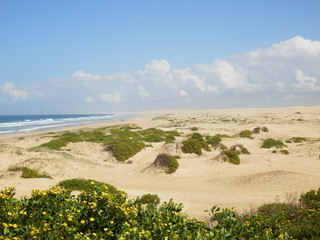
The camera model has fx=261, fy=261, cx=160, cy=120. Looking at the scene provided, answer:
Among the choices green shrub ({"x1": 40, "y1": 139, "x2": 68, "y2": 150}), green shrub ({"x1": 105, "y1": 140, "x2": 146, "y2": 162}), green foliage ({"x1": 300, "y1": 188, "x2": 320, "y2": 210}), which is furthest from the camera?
green shrub ({"x1": 40, "y1": 139, "x2": 68, "y2": 150})

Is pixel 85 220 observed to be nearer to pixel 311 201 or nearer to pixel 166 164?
pixel 311 201

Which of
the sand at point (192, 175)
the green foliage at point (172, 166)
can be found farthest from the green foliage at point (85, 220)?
the green foliage at point (172, 166)

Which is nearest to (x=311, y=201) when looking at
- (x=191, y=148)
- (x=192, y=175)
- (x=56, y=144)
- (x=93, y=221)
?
(x=93, y=221)

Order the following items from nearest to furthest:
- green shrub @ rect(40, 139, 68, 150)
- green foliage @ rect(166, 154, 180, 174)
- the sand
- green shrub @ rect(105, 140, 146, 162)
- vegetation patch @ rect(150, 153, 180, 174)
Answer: the sand → green foliage @ rect(166, 154, 180, 174) → vegetation patch @ rect(150, 153, 180, 174) → green shrub @ rect(105, 140, 146, 162) → green shrub @ rect(40, 139, 68, 150)

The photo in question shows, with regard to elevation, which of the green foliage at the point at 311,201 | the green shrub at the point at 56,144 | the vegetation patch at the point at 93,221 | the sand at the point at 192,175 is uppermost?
the vegetation patch at the point at 93,221

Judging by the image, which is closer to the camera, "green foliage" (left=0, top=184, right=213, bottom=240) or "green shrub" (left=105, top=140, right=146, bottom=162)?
"green foliage" (left=0, top=184, right=213, bottom=240)

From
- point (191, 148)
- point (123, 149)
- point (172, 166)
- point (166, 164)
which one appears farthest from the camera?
point (123, 149)

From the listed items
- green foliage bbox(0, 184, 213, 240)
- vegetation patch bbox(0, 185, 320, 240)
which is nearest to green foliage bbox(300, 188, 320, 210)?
vegetation patch bbox(0, 185, 320, 240)

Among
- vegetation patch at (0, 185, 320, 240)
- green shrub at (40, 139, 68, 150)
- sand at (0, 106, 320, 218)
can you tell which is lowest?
sand at (0, 106, 320, 218)

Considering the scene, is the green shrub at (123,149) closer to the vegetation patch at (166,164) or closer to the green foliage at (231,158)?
the vegetation patch at (166,164)

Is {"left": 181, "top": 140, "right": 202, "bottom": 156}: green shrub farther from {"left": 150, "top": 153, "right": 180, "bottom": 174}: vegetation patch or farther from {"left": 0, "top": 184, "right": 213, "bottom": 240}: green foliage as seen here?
{"left": 0, "top": 184, "right": 213, "bottom": 240}: green foliage

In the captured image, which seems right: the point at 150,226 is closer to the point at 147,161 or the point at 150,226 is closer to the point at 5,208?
the point at 5,208

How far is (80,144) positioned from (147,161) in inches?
422

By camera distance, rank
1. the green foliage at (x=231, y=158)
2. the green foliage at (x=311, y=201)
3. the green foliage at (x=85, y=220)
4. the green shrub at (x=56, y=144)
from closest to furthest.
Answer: the green foliage at (x=85, y=220), the green foliage at (x=311, y=201), the green foliage at (x=231, y=158), the green shrub at (x=56, y=144)
